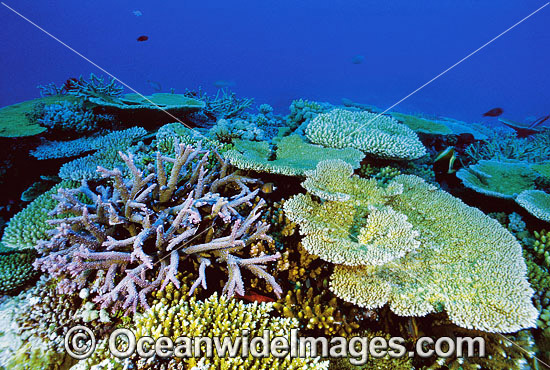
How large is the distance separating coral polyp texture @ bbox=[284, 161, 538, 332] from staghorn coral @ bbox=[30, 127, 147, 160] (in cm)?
313

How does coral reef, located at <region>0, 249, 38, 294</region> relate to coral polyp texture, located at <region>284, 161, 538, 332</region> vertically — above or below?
below

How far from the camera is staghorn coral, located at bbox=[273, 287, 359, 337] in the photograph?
2.35 meters

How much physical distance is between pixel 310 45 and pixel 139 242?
13105 centimetres

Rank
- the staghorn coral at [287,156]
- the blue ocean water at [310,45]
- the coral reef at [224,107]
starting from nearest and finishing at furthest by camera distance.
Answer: the staghorn coral at [287,156]
the coral reef at [224,107]
the blue ocean water at [310,45]

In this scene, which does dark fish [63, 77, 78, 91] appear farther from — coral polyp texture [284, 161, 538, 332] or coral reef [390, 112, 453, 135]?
coral reef [390, 112, 453, 135]

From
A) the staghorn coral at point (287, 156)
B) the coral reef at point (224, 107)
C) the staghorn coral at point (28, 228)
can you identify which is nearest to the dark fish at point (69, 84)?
the coral reef at point (224, 107)

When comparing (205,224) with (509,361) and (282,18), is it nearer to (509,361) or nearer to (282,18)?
(509,361)

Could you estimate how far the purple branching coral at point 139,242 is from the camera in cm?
219

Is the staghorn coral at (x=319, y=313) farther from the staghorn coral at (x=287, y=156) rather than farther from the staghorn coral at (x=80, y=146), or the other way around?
the staghorn coral at (x=80, y=146)

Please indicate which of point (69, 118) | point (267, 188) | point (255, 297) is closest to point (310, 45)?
point (69, 118)

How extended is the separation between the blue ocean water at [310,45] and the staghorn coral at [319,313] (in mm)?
88513

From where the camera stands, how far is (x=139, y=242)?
216cm

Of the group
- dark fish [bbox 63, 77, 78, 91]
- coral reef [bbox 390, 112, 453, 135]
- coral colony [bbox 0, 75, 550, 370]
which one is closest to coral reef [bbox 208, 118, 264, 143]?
coral colony [bbox 0, 75, 550, 370]

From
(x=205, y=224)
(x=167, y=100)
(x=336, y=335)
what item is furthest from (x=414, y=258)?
(x=167, y=100)
